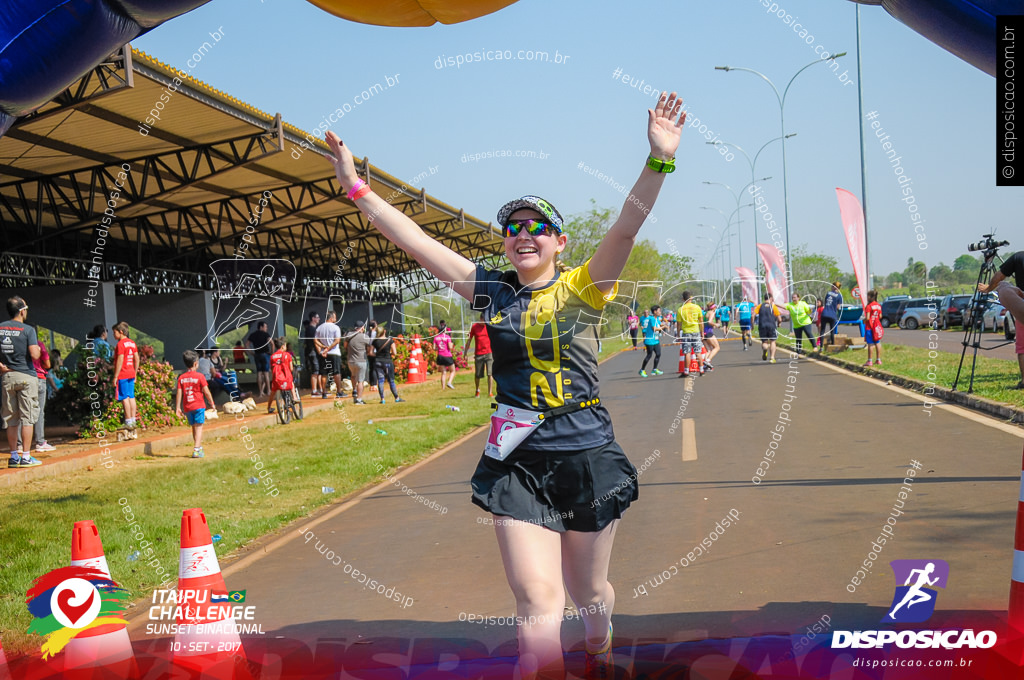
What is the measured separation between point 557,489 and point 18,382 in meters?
9.82

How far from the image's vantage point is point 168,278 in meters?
26.3

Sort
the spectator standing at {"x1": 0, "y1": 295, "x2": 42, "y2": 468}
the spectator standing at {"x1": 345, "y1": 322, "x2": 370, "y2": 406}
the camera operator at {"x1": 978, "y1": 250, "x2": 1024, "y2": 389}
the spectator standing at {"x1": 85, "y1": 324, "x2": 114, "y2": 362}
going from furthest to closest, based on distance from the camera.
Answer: the spectator standing at {"x1": 345, "y1": 322, "x2": 370, "y2": 406}
the spectator standing at {"x1": 85, "y1": 324, "x2": 114, "y2": 362}
the spectator standing at {"x1": 0, "y1": 295, "x2": 42, "y2": 468}
the camera operator at {"x1": 978, "y1": 250, "x2": 1024, "y2": 389}

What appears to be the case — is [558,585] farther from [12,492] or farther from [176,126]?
[176,126]

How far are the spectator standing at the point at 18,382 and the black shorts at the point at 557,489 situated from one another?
946cm

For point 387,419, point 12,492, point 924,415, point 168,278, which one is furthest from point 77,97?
point 168,278

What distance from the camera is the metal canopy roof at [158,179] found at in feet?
40.3

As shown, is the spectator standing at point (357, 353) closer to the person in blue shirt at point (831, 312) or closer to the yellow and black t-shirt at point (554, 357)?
the person in blue shirt at point (831, 312)

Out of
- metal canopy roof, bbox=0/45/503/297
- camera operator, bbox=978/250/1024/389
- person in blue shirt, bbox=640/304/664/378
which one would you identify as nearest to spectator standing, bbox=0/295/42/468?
metal canopy roof, bbox=0/45/503/297

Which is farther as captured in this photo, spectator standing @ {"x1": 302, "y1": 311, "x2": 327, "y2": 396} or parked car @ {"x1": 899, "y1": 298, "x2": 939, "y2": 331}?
parked car @ {"x1": 899, "y1": 298, "x2": 939, "y2": 331}

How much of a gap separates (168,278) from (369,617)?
23.8 metres

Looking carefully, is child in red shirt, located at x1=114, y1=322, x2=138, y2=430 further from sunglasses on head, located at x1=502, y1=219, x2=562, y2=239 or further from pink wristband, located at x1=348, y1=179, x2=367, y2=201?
sunglasses on head, located at x1=502, y1=219, x2=562, y2=239

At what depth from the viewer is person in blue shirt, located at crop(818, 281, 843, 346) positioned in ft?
71.8

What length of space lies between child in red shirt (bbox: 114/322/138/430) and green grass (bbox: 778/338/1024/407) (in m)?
10.8

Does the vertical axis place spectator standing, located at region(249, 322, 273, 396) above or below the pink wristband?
below
